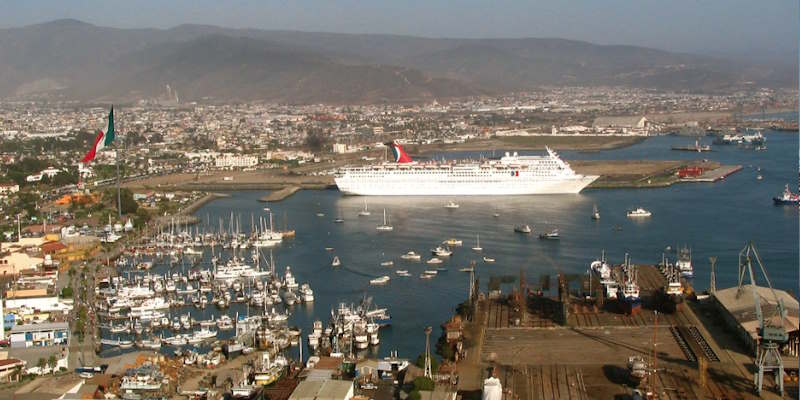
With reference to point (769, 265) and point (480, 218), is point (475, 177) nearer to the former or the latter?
point (480, 218)

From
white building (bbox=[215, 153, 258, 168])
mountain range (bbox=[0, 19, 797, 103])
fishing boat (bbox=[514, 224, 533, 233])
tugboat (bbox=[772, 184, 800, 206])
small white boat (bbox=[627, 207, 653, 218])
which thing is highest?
mountain range (bbox=[0, 19, 797, 103])

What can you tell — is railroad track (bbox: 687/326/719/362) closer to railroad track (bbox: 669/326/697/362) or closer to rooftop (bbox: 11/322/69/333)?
railroad track (bbox: 669/326/697/362)

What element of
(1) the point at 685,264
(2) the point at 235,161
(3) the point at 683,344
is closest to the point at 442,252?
(1) the point at 685,264

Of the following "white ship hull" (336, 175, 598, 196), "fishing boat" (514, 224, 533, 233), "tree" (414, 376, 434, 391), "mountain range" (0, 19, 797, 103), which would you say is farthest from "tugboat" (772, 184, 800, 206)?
"mountain range" (0, 19, 797, 103)

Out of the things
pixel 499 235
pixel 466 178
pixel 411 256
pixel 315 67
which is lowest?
pixel 411 256

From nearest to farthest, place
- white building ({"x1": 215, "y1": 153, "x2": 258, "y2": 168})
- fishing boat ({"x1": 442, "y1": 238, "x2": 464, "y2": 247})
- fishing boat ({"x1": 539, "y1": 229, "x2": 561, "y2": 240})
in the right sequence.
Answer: fishing boat ({"x1": 442, "y1": 238, "x2": 464, "y2": 247}) < fishing boat ({"x1": 539, "y1": 229, "x2": 561, "y2": 240}) < white building ({"x1": 215, "y1": 153, "x2": 258, "y2": 168})

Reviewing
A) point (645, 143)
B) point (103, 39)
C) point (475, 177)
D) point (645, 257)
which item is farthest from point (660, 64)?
point (645, 257)

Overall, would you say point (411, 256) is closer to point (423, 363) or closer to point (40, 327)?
point (40, 327)
